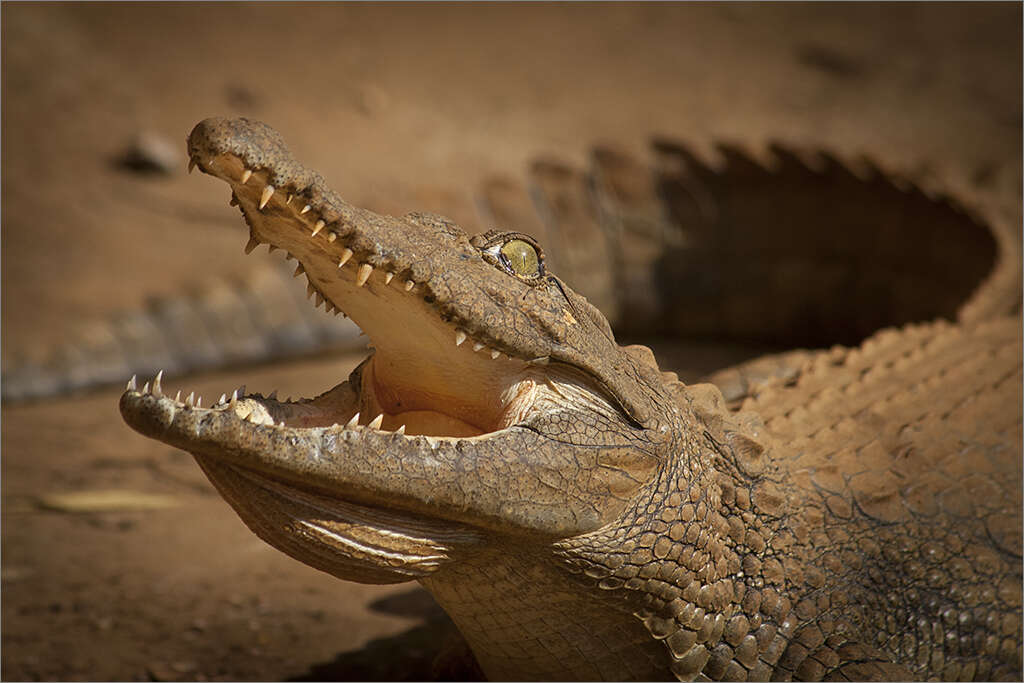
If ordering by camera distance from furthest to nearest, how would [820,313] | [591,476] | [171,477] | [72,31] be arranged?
[72,31], [820,313], [171,477], [591,476]

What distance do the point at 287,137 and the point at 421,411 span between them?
547 cm

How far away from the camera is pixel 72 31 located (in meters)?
8.48

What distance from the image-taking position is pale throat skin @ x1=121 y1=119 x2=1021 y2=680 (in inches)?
74.8

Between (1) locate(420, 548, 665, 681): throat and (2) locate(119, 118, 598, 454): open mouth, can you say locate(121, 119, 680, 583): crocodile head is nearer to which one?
(2) locate(119, 118, 598, 454): open mouth

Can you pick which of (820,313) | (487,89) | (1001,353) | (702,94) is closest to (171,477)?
(1001,353)

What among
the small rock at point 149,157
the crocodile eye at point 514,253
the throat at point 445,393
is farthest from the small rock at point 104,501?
the small rock at point 149,157

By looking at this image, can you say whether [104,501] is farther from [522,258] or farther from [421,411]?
[522,258]

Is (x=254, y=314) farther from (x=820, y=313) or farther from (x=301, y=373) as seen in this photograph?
(x=820, y=313)

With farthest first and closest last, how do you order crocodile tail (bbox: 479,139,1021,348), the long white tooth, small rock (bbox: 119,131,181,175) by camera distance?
1. small rock (bbox: 119,131,181,175)
2. crocodile tail (bbox: 479,139,1021,348)
3. the long white tooth

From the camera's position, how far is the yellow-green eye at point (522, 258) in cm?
217

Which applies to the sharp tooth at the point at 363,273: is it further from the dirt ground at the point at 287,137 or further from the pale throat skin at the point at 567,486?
the dirt ground at the point at 287,137

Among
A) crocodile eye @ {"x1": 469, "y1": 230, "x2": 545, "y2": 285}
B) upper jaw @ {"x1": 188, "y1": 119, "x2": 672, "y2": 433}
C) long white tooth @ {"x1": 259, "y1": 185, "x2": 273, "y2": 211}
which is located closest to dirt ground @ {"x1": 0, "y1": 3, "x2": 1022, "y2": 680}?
upper jaw @ {"x1": 188, "y1": 119, "x2": 672, "y2": 433}

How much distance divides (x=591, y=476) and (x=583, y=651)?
1.66ft

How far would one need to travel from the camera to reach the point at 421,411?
2369 mm
